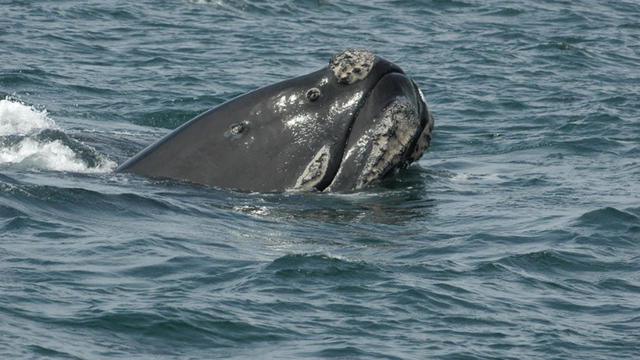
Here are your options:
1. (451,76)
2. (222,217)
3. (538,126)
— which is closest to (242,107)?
(222,217)

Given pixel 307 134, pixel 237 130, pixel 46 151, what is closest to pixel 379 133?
pixel 307 134

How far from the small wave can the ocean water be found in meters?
0.04

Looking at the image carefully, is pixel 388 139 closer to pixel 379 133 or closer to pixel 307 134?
pixel 379 133

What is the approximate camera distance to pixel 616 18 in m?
34.4

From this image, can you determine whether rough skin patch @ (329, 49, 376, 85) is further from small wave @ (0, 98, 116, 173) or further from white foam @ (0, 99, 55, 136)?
white foam @ (0, 99, 55, 136)

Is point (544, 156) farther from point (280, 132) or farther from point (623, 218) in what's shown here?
point (280, 132)

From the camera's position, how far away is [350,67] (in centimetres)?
1565

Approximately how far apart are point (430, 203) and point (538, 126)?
710 cm

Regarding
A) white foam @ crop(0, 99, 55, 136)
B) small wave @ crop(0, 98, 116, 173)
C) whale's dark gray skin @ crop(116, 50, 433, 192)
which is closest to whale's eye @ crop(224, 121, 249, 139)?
whale's dark gray skin @ crop(116, 50, 433, 192)

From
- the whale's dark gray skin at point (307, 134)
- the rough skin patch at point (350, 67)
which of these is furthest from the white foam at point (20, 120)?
the rough skin patch at point (350, 67)

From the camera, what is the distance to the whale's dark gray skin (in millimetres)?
15430

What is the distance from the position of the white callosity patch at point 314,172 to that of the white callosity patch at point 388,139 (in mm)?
464

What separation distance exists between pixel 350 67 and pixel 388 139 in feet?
2.98

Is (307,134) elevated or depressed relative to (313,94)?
depressed
